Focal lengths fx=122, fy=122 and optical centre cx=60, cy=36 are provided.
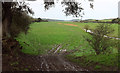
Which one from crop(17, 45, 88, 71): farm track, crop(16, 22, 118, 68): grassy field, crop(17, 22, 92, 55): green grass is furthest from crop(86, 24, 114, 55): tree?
crop(17, 22, 92, 55): green grass

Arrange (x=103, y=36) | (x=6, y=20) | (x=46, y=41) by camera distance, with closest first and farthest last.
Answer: (x=103, y=36)
(x=6, y=20)
(x=46, y=41)

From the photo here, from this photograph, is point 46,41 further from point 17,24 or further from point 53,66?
point 53,66

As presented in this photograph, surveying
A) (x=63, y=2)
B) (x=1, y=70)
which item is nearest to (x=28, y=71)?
(x=1, y=70)

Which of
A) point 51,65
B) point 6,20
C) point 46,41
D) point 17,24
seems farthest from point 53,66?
point 46,41

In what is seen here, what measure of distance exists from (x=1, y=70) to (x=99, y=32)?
349 inches

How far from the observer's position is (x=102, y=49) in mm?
11836

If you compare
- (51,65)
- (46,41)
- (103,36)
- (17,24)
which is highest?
(17,24)

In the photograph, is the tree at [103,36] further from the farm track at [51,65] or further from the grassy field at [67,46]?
the farm track at [51,65]

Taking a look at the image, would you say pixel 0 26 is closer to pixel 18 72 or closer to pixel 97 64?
pixel 18 72

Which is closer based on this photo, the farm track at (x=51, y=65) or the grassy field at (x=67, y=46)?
the farm track at (x=51, y=65)

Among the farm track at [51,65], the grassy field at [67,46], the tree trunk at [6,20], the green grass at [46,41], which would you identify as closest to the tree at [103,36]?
the grassy field at [67,46]

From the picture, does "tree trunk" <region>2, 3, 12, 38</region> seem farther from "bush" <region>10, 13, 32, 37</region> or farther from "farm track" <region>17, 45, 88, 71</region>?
"farm track" <region>17, 45, 88, 71</region>

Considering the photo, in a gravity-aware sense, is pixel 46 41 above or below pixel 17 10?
below

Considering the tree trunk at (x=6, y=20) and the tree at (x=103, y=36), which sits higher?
the tree trunk at (x=6, y=20)
